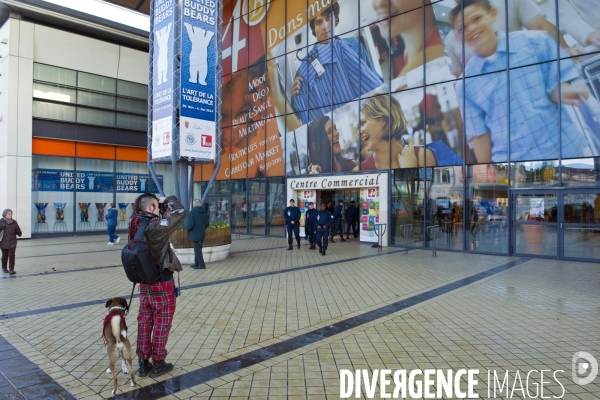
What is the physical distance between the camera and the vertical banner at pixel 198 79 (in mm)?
11516

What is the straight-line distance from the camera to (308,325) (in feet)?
18.0

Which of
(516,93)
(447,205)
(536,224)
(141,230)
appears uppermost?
(516,93)

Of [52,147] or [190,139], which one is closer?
[190,139]

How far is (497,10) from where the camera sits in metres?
12.6

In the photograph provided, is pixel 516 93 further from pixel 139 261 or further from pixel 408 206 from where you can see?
pixel 139 261

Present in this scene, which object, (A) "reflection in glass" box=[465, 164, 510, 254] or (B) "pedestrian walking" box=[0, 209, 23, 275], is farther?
(A) "reflection in glass" box=[465, 164, 510, 254]

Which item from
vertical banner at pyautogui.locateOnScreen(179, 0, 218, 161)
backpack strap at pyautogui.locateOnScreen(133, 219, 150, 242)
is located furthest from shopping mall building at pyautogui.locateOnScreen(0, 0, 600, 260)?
backpack strap at pyautogui.locateOnScreen(133, 219, 150, 242)

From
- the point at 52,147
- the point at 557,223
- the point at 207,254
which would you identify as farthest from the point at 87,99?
the point at 557,223

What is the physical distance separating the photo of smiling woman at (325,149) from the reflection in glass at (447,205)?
351cm

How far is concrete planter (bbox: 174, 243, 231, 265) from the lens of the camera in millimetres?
10758

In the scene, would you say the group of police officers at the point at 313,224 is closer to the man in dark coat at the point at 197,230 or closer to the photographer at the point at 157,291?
the man in dark coat at the point at 197,230

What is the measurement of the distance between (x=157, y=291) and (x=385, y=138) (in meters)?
12.6

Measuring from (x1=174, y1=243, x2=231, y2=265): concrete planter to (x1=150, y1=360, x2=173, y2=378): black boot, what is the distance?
22.0ft

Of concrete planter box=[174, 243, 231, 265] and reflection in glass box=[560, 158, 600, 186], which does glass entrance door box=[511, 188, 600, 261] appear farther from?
concrete planter box=[174, 243, 231, 265]
